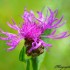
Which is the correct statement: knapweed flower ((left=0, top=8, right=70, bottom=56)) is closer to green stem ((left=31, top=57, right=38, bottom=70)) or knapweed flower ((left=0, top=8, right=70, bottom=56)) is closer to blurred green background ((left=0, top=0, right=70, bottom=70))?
green stem ((left=31, top=57, right=38, bottom=70))

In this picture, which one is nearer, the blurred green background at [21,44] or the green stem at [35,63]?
the green stem at [35,63]

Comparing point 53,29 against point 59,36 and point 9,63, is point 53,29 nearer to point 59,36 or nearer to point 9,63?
point 59,36

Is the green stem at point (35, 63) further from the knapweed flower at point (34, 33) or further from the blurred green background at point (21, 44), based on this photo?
the blurred green background at point (21, 44)

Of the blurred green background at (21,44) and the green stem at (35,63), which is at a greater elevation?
the blurred green background at (21,44)

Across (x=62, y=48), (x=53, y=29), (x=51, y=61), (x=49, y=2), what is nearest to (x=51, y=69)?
(x=51, y=61)

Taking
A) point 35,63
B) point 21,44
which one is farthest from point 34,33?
point 21,44

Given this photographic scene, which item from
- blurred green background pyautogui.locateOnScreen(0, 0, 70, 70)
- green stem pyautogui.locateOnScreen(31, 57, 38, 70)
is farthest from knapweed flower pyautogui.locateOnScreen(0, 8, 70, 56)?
blurred green background pyautogui.locateOnScreen(0, 0, 70, 70)

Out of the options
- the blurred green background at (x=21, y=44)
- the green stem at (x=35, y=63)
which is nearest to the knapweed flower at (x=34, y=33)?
the green stem at (x=35, y=63)

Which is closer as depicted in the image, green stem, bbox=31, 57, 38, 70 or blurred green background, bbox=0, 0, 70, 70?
green stem, bbox=31, 57, 38, 70
